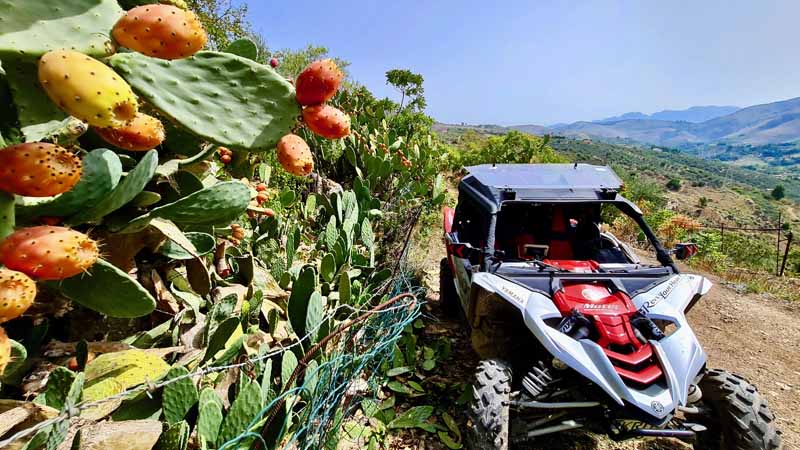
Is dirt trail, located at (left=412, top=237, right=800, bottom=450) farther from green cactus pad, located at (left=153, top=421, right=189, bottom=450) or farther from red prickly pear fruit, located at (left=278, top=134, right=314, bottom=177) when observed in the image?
red prickly pear fruit, located at (left=278, top=134, right=314, bottom=177)

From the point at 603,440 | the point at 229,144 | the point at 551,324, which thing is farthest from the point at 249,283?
the point at 603,440

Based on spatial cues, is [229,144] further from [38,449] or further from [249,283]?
[249,283]

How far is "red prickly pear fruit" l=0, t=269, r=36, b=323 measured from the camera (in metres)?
0.73

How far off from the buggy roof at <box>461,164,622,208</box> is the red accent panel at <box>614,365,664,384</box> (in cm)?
121

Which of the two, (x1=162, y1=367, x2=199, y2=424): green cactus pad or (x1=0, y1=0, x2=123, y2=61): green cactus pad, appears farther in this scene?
(x1=162, y1=367, x2=199, y2=424): green cactus pad

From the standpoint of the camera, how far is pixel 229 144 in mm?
1283

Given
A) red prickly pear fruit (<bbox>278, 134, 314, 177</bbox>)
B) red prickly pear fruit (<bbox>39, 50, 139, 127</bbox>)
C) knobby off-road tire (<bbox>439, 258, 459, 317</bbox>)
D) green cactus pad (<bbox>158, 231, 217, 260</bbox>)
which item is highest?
red prickly pear fruit (<bbox>39, 50, 139, 127</bbox>)

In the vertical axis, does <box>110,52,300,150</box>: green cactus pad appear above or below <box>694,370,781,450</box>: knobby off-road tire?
above

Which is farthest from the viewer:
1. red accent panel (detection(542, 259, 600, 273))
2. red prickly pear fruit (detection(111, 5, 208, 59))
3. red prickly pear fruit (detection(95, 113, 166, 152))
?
red accent panel (detection(542, 259, 600, 273))

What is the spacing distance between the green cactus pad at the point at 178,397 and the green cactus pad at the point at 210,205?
20.7 inches

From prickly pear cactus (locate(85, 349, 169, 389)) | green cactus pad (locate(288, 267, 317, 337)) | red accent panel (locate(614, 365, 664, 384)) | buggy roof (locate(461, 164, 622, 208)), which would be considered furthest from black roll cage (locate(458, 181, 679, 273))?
prickly pear cactus (locate(85, 349, 169, 389))

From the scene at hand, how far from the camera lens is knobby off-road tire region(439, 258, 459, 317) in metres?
4.05

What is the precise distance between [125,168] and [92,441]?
982 millimetres

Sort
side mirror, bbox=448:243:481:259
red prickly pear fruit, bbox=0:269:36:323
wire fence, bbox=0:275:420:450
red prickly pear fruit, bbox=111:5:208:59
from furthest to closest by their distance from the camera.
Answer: side mirror, bbox=448:243:481:259, wire fence, bbox=0:275:420:450, red prickly pear fruit, bbox=111:5:208:59, red prickly pear fruit, bbox=0:269:36:323
